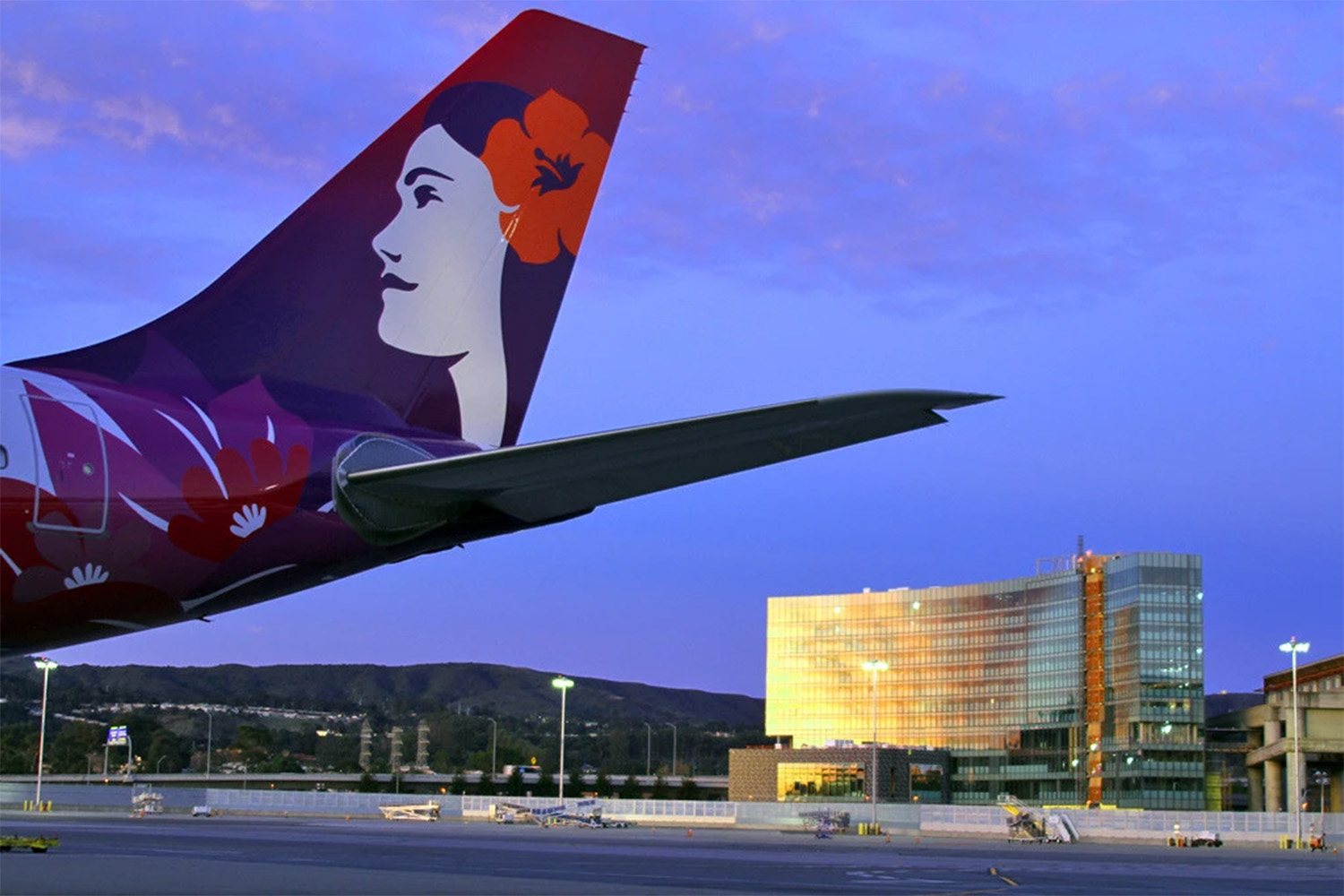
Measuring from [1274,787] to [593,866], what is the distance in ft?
371

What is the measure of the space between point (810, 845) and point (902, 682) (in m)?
133

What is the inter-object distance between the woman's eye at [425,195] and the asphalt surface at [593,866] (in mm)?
12629

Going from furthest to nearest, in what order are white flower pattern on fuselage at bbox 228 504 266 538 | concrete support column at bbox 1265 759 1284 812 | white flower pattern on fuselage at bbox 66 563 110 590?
1. concrete support column at bbox 1265 759 1284 812
2. white flower pattern on fuselage at bbox 228 504 266 538
3. white flower pattern on fuselage at bbox 66 563 110 590

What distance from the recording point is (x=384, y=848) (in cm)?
4888

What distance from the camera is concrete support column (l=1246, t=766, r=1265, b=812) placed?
5659 inches

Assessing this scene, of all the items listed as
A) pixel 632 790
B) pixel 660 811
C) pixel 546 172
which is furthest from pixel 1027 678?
pixel 546 172

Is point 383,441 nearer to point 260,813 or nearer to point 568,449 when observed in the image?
point 568,449

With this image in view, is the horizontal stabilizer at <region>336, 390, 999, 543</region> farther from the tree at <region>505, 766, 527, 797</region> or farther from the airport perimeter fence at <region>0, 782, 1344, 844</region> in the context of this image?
the tree at <region>505, 766, 527, 797</region>

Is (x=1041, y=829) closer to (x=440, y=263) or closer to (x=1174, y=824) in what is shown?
(x=1174, y=824)

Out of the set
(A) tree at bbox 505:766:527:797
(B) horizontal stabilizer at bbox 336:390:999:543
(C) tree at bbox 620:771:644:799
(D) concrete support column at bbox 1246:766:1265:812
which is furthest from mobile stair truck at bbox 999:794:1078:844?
(C) tree at bbox 620:771:644:799

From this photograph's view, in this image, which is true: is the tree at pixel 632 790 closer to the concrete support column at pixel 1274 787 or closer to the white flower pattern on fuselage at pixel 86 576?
the concrete support column at pixel 1274 787

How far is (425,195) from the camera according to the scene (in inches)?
614

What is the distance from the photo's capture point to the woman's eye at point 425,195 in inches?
612

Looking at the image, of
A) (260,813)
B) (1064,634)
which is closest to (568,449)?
(260,813)
